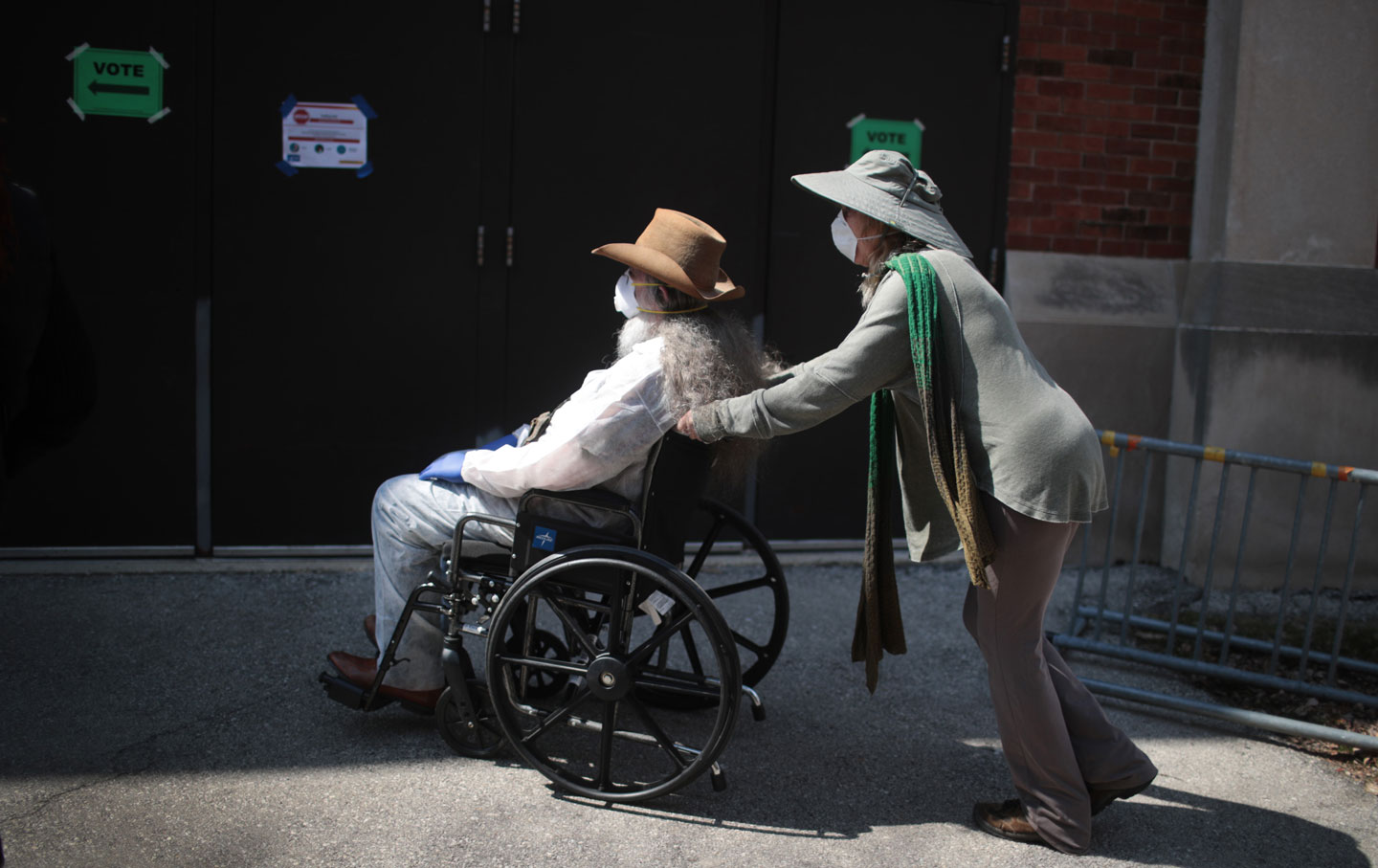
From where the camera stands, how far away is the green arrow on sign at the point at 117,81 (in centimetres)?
473

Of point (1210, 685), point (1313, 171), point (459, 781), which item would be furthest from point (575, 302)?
point (1313, 171)

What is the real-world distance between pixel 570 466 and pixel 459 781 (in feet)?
3.14

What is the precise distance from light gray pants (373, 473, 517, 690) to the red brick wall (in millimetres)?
3259

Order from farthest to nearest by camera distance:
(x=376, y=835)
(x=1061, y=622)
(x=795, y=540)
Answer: (x=795, y=540)
(x=1061, y=622)
(x=376, y=835)

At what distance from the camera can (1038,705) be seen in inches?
119

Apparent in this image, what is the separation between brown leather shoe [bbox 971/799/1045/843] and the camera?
3.12 metres

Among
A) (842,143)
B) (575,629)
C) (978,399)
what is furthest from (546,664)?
(842,143)

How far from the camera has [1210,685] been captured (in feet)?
14.3

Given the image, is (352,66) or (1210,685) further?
(352,66)

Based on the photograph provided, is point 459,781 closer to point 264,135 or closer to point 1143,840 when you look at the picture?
Result: point 1143,840

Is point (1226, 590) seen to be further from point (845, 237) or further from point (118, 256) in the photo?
point (118, 256)

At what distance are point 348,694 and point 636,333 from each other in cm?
136

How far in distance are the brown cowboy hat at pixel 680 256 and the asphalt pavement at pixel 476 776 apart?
4.69 feet

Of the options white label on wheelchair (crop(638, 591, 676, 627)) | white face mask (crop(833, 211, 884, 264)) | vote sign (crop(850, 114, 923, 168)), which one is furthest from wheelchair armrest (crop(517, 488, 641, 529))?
vote sign (crop(850, 114, 923, 168))
